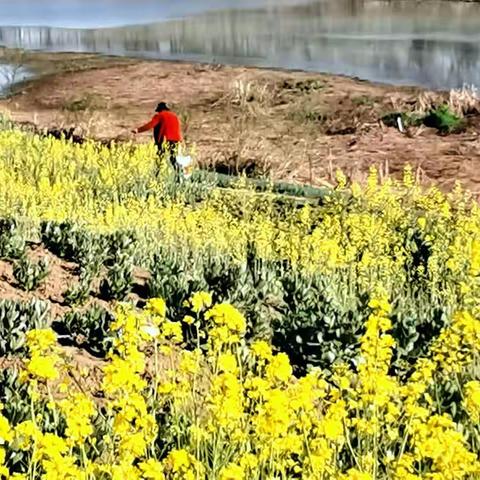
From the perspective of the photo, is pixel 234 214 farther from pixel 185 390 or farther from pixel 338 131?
pixel 338 131

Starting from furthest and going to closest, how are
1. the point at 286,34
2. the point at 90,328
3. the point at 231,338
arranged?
Answer: the point at 286,34 < the point at 90,328 < the point at 231,338

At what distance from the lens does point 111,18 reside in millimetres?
49406

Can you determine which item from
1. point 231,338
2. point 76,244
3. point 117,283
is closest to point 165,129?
point 76,244

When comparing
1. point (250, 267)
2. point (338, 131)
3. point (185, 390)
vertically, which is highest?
point (185, 390)

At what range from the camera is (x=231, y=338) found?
4102 millimetres

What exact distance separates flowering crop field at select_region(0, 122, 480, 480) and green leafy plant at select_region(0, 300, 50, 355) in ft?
0.04

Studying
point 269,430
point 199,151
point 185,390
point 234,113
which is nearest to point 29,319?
point 185,390

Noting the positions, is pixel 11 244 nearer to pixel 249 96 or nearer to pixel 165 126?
pixel 165 126

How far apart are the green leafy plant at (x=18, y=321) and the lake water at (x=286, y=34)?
876 inches

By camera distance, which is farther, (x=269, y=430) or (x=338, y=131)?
(x=338, y=131)

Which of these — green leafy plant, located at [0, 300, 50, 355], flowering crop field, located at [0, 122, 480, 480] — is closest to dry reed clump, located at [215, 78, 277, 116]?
flowering crop field, located at [0, 122, 480, 480]

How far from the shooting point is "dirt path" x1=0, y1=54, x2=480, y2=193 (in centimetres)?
1978

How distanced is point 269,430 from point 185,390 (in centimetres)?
86

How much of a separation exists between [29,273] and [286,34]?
3450 cm
